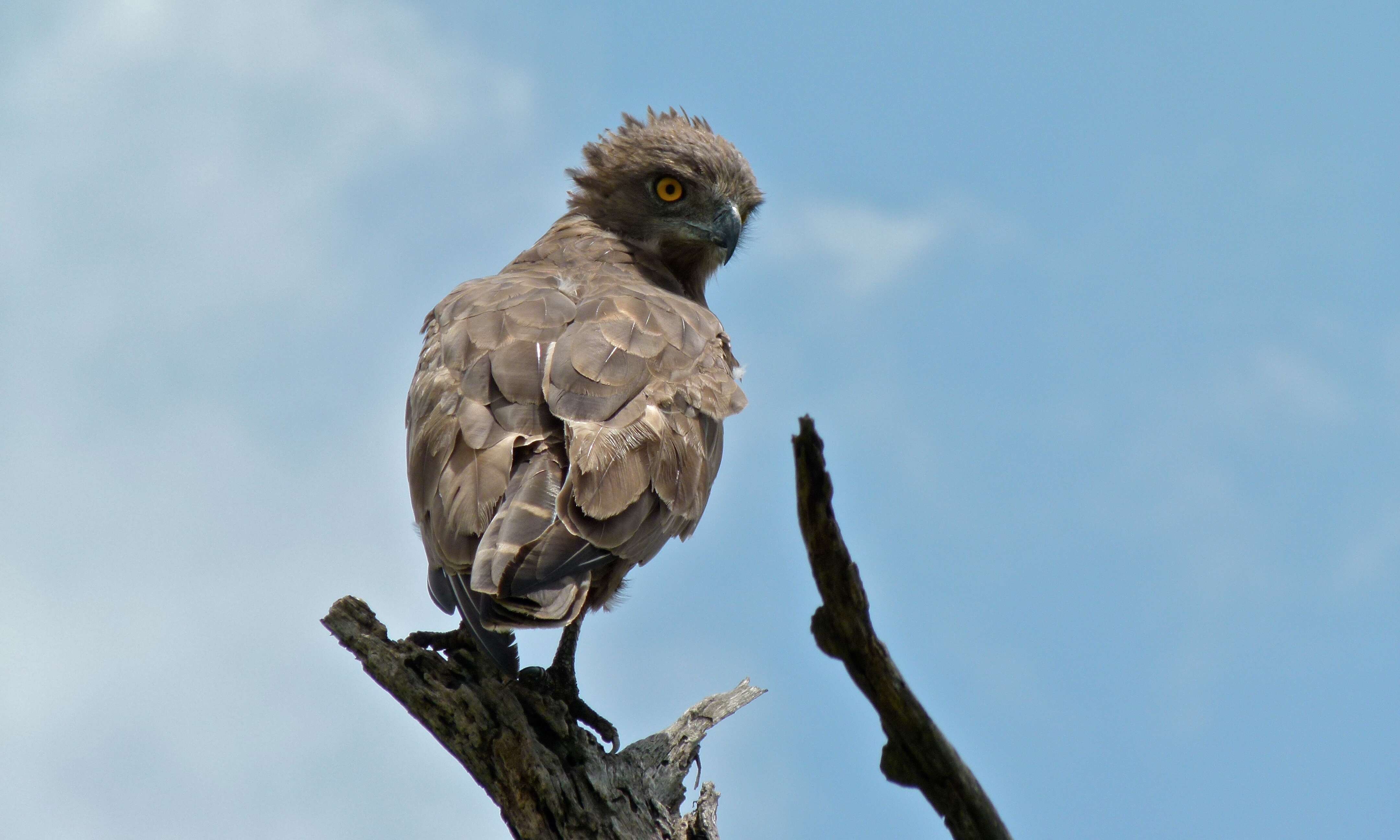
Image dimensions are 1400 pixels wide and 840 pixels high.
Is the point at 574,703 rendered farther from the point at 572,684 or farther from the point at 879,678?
the point at 879,678

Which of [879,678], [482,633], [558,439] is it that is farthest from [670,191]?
[879,678]

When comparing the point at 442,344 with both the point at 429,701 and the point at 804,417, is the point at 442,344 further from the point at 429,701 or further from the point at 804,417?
the point at 804,417

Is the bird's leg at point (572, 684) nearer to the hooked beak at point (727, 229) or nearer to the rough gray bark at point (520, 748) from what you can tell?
the rough gray bark at point (520, 748)

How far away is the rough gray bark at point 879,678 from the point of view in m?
3.23

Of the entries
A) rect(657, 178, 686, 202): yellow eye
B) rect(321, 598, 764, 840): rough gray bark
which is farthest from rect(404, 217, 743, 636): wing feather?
rect(657, 178, 686, 202): yellow eye

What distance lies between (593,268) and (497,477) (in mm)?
2370

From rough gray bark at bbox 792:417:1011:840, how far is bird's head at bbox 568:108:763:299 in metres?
4.43

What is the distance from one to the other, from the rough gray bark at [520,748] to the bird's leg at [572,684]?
8.3 inches

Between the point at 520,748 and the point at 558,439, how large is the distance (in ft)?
3.81

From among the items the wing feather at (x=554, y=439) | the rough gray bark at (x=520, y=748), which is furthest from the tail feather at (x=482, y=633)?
the rough gray bark at (x=520, y=748)

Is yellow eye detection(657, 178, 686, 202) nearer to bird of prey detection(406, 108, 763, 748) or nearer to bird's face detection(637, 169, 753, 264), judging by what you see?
bird's face detection(637, 169, 753, 264)

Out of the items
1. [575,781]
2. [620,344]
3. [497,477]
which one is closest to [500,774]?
[575,781]

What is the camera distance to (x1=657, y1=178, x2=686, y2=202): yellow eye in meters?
7.67

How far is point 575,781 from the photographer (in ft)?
14.7
